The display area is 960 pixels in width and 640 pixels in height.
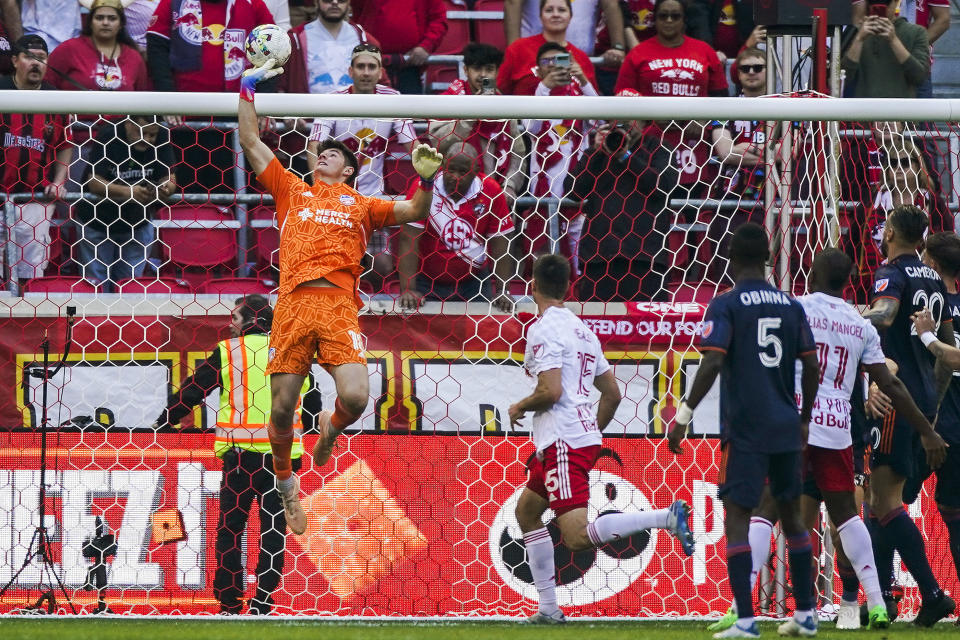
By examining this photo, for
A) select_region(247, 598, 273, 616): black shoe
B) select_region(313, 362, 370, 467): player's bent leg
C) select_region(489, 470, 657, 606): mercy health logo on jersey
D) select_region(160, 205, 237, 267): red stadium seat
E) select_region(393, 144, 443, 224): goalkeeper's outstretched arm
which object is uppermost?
select_region(393, 144, 443, 224): goalkeeper's outstretched arm

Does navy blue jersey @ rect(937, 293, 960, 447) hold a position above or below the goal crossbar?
below

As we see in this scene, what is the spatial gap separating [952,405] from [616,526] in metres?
2.06

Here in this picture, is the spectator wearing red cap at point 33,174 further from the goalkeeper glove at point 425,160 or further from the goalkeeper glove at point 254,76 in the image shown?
the goalkeeper glove at point 425,160

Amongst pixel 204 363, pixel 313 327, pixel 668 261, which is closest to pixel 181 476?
pixel 204 363

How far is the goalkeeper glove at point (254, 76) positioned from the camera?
22.0 ft

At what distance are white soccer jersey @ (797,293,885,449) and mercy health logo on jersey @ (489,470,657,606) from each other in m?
1.87

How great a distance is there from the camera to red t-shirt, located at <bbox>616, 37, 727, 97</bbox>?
1026 cm

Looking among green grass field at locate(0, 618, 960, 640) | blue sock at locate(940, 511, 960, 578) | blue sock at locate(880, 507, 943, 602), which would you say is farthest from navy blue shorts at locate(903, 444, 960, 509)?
green grass field at locate(0, 618, 960, 640)

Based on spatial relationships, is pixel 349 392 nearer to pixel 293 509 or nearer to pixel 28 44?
pixel 293 509

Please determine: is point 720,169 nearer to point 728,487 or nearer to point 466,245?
point 466,245

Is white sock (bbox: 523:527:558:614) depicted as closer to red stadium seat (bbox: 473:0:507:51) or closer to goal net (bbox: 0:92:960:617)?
goal net (bbox: 0:92:960:617)

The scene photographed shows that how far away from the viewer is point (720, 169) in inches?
337

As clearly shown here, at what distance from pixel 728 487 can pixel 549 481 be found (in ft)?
4.22

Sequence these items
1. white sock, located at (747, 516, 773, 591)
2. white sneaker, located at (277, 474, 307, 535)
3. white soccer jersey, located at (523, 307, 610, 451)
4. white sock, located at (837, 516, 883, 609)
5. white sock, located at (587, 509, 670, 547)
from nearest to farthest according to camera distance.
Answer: white sock, located at (747, 516, 773, 591) < white sock, located at (837, 516, 883, 609) < white sock, located at (587, 509, 670, 547) < white soccer jersey, located at (523, 307, 610, 451) < white sneaker, located at (277, 474, 307, 535)
